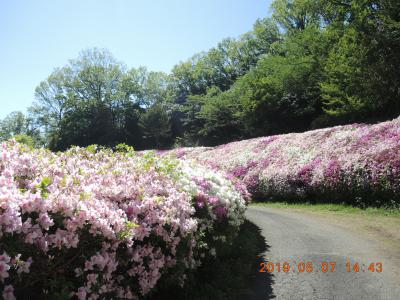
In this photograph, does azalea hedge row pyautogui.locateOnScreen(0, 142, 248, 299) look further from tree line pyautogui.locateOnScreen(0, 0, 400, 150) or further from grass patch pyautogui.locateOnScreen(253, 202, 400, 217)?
grass patch pyautogui.locateOnScreen(253, 202, 400, 217)

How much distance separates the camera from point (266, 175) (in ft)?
59.2

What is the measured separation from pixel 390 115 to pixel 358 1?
775cm

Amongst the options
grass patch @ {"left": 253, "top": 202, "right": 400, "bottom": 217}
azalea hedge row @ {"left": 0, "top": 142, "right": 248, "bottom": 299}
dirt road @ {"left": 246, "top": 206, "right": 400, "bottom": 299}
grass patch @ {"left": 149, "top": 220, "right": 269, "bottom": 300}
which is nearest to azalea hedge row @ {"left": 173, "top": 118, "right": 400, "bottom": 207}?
grass patch @ {"left": 253, "top": 202, "right": 400, "bottom": 217}

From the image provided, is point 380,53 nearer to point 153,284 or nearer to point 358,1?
point 358,1

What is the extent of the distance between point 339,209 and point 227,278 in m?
8.44

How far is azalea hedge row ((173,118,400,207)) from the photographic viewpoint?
499 inches

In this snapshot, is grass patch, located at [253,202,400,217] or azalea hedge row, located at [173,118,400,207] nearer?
grass patch, located at [253,202,400,217]

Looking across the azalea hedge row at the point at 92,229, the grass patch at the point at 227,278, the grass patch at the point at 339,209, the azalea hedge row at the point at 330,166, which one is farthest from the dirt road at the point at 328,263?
the azalea hedge row at the point at 330,166

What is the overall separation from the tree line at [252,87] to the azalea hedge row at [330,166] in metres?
6.52

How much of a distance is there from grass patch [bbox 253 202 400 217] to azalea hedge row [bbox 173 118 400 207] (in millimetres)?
395

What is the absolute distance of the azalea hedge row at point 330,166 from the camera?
1267 cm

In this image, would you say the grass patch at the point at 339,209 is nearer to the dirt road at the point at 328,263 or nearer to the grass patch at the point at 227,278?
the dirt road at the point at 328,263

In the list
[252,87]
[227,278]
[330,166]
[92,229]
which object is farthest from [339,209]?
[252,87]

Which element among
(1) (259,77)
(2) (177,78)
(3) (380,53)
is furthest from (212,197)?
(2) (177,78)
